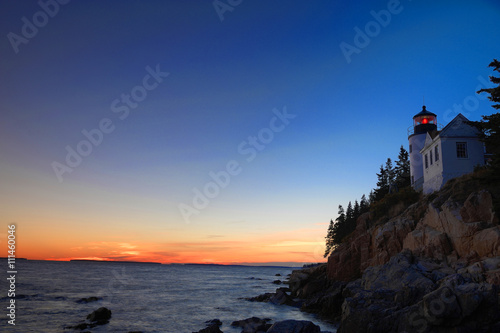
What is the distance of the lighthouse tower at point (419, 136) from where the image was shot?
3831 centimetres

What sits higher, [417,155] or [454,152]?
[417,155]

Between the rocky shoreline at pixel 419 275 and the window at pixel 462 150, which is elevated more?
the window at pixel 462 150

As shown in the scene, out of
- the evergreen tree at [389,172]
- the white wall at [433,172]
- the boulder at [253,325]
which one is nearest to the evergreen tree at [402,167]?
the evergreen tree at [389,172]

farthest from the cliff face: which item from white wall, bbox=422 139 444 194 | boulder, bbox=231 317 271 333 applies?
boulder, bbox=231 317 271 333

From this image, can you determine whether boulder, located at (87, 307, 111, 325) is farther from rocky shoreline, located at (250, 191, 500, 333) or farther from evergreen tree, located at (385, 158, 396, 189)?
evergreen tree, located at (385, 158, 396, 189)

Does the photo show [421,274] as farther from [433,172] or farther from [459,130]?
[459,130]

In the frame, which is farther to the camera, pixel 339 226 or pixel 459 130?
pixel 339 226

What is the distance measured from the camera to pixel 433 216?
23641mm

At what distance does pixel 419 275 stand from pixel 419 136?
2414cm

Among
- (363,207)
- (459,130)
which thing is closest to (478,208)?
(459,130)

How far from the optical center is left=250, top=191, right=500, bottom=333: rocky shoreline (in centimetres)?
1229

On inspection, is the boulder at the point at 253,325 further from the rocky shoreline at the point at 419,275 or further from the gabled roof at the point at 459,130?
the gabled roof at the point at 459,130

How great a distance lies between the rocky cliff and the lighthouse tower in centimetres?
841

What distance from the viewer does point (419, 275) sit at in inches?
760
